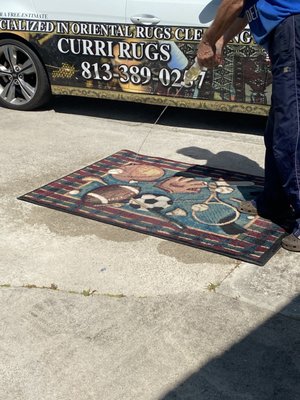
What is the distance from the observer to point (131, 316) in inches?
121

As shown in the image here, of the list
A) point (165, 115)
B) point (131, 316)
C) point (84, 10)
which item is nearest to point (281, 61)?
point (131, 316)

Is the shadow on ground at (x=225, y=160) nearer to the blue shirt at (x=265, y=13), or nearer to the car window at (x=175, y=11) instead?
the car window at (x=175, y=11)

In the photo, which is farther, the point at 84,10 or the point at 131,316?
the point at 84,10

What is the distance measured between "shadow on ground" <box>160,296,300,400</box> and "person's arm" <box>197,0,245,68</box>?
175 centimetres

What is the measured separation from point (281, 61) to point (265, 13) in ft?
0.94

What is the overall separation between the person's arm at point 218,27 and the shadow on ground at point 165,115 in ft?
7.48

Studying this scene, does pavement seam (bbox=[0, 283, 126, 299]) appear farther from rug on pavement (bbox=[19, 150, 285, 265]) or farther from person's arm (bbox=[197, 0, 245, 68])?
person's arm (bbox=[197, 0, 245, 68])

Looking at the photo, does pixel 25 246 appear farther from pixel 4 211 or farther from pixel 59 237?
pixel 4 211

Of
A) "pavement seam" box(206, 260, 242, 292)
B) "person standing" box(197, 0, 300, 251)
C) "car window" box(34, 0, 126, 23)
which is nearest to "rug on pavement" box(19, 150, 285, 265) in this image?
"pavement seam" box(206, 260, 242, 292)

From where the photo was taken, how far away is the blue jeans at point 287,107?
3.59 m

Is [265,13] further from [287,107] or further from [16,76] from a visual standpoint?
[16,76]

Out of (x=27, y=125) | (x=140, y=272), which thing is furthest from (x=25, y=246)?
(x=27, y=125)

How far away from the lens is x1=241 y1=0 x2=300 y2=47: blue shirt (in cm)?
355

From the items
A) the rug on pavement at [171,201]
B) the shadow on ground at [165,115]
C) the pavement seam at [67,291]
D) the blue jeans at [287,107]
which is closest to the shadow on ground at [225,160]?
the rug on pavement at [171,201]
